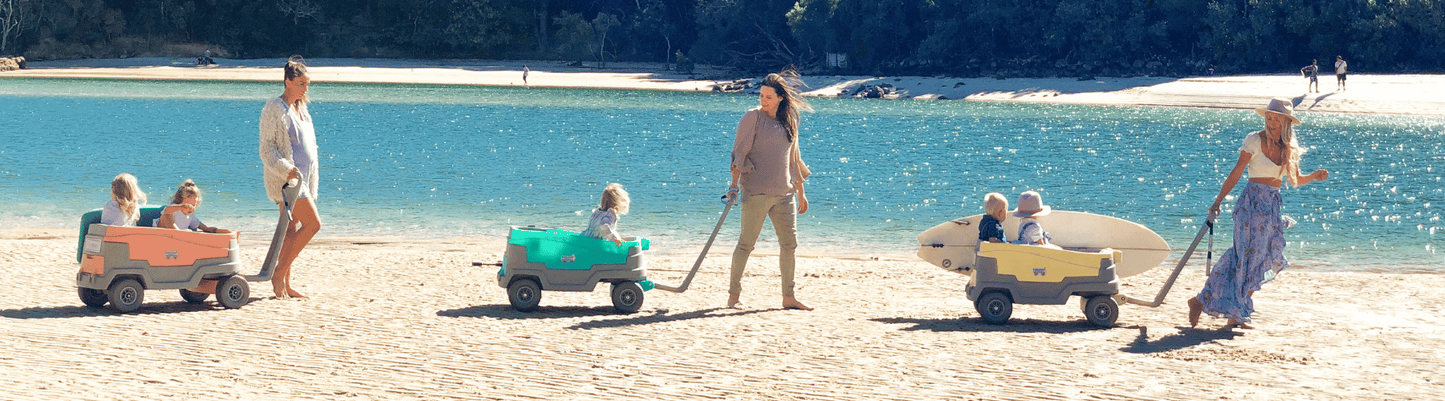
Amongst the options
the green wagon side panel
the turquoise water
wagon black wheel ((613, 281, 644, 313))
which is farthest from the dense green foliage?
the green wagon side panel

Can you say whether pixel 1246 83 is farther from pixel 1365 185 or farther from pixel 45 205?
pixel 45 205

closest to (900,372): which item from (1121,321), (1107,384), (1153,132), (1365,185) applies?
(1107,384)

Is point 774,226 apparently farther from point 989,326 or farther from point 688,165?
point 688,165

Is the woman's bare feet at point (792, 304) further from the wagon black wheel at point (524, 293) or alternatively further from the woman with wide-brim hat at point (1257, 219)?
the woman with wide-brim hat at point (1257, 219)

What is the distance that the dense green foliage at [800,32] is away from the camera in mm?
58594

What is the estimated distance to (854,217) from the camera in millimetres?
18109

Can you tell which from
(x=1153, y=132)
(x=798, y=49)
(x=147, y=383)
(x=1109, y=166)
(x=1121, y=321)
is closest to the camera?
(x=147, y=383)

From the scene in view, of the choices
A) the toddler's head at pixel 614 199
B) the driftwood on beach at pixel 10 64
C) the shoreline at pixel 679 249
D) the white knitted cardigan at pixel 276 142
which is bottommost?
the shoreline at pixel 679 249

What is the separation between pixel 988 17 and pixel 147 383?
62264 millimetres

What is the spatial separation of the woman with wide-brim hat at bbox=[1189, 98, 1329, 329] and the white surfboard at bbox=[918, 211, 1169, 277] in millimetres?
637

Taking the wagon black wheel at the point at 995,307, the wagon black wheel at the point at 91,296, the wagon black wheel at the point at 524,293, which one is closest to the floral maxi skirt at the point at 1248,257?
the wagon black wheel at the point at 995,307

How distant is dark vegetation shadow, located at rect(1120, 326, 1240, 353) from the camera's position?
6812 millimetres

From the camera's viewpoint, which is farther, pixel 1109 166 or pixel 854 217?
pixel 1109 166

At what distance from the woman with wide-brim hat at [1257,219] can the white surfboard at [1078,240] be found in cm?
64
